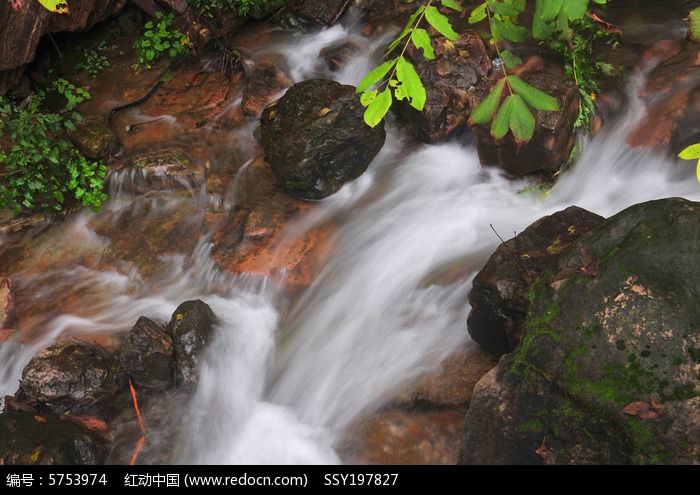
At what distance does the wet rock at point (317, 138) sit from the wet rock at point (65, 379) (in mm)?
2435

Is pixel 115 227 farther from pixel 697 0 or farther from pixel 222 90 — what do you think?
pixel 697 0

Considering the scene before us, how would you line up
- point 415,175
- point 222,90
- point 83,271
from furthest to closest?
1. point 222,90
2. point 415,175
3. point 83,271

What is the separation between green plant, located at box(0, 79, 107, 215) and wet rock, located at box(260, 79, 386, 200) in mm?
1940

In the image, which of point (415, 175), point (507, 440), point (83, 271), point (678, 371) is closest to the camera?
point (678, 371)

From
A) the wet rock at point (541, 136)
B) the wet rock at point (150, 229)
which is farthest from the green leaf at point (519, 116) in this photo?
the wet rock at point (150, 229)

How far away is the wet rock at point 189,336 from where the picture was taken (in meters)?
4.05

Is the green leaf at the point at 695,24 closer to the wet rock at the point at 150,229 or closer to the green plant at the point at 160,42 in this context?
the wet rock at the point at 150,229

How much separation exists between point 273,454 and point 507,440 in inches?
65.8

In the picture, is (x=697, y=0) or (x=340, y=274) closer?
(x=340, y=274)

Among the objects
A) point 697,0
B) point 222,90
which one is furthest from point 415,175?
point 697,0

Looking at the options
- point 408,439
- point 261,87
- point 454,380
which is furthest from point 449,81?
point 408,439

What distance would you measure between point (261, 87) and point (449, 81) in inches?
91.5

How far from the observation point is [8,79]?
5.75 metres

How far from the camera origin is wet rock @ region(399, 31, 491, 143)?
5164 millimetres
